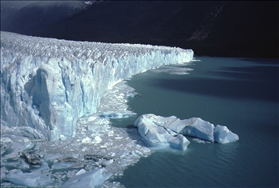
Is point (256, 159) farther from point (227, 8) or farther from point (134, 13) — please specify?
point (134, 13)

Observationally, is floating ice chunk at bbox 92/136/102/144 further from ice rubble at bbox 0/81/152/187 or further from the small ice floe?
Result: the small ice floe

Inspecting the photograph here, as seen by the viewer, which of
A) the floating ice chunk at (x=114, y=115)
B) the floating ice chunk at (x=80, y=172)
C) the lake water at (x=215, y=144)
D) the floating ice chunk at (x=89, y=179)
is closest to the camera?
the floating ice chunk at (x=89, y=179)

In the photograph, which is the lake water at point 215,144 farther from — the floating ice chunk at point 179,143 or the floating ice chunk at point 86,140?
the floating ice chunk at point 86,140

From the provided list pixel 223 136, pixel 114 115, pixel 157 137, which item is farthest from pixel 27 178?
pixel 223 136

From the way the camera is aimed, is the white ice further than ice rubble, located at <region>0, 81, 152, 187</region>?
Yes

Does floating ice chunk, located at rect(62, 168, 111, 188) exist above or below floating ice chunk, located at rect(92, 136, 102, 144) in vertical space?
below

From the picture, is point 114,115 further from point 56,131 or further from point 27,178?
point 27,178

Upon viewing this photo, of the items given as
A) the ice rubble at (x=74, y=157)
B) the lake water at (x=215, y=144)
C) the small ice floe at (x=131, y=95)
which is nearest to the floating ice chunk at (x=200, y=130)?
the lake water at (x=215, y=144)

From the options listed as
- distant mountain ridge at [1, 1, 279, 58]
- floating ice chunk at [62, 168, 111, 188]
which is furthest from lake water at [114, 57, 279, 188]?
distant mountain ridge at [1, 1, 279, 58]
